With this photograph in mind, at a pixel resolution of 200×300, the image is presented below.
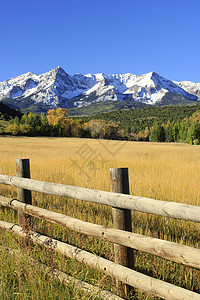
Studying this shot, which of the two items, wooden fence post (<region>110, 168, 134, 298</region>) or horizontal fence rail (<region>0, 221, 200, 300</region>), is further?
wooden fence post (<region>110, 168, 134, 298</region>)

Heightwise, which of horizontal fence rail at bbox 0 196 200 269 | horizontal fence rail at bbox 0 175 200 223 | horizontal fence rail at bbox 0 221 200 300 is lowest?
horizontal fence rail at bbox 0 221 200 300

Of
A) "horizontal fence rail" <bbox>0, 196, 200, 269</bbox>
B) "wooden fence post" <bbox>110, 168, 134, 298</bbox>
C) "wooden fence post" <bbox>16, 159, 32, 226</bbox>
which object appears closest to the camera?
"horizontal fence rail" <bbox>0, 196, 200, 269</bbox>

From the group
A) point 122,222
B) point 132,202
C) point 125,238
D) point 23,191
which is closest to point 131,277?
point 125,238

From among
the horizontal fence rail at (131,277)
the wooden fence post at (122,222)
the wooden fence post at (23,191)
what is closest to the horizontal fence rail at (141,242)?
the wooden fence post at (122,222)

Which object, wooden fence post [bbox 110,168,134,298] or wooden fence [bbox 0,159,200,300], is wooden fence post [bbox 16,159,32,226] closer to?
wooden fence [bbox 0,159,200,300]

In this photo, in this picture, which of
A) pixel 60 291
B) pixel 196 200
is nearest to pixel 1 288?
pixel 60 291

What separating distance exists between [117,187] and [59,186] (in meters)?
0.98

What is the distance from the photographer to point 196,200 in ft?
17.2

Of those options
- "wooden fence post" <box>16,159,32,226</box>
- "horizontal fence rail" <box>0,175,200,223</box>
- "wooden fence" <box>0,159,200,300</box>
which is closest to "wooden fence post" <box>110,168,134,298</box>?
"wooden fence" <box>0,159,200,300</box>

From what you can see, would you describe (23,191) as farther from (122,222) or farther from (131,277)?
(131,277)

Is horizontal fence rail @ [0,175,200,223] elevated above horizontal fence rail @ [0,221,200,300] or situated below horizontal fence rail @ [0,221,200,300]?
above

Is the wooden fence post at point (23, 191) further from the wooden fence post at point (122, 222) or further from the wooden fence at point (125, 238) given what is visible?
the wooden fence post at point (122, 222)

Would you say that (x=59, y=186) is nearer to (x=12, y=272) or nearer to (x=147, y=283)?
(x=12, y=272)

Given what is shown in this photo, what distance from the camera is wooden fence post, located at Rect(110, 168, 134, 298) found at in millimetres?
2600
